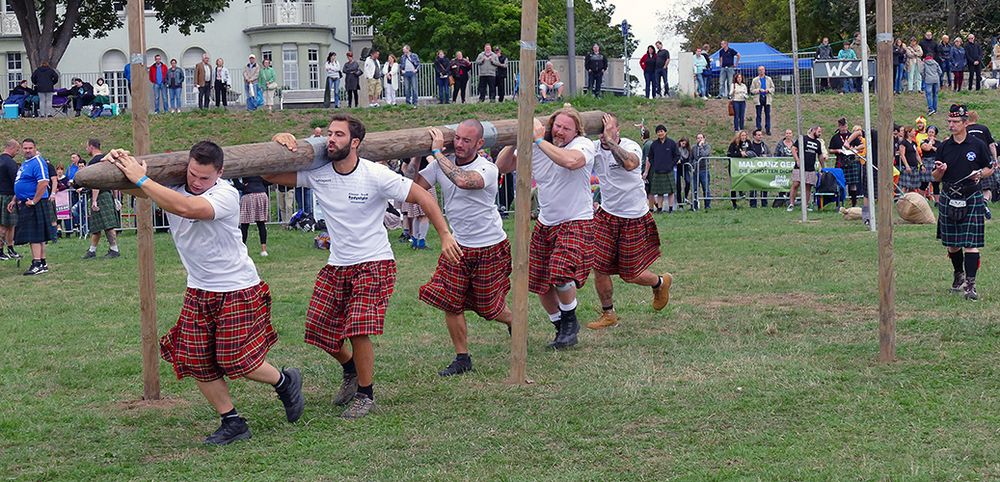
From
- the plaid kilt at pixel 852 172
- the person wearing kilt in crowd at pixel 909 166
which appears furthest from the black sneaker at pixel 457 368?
the person wearing kilt in crowd at pixel 909 166

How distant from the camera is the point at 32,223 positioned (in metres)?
14.5

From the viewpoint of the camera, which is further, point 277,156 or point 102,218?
point 102,218

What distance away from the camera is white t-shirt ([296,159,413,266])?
22.8ft

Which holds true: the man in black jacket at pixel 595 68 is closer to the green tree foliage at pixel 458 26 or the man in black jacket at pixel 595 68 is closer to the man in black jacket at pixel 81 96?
the man in black jacket at pixel 81 96

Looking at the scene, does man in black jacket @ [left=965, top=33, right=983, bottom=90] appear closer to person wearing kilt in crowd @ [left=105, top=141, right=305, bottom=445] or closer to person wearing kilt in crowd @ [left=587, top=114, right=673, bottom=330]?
person wearing kilt in crowd @ [left=587, top=114, right=673, bottom=330]

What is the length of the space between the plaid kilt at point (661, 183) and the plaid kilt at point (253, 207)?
7853 mm

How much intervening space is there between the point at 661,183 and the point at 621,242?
12108mm

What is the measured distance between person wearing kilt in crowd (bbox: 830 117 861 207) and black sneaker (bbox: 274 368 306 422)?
1426 cm

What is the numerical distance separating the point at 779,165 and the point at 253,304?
55.4 ft

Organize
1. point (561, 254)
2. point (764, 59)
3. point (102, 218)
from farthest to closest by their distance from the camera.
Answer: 1. point (764, 59)
2. point (102, 218)
3. point (561, 254)

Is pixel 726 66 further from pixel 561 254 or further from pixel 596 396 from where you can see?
pixel 596 396

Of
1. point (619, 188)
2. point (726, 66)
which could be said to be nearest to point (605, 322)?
point (619, 188)

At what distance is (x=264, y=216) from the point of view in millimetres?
15477

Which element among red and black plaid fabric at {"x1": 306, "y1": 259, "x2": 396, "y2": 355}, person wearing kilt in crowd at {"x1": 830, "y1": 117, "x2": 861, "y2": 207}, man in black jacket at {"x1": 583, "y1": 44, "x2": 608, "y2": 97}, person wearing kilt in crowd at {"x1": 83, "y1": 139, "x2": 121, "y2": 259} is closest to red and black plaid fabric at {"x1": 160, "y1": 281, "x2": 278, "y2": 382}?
red and black plaid fabric at {"x1": 306, "y1": 259, "x2": 396, "y2": 355}
